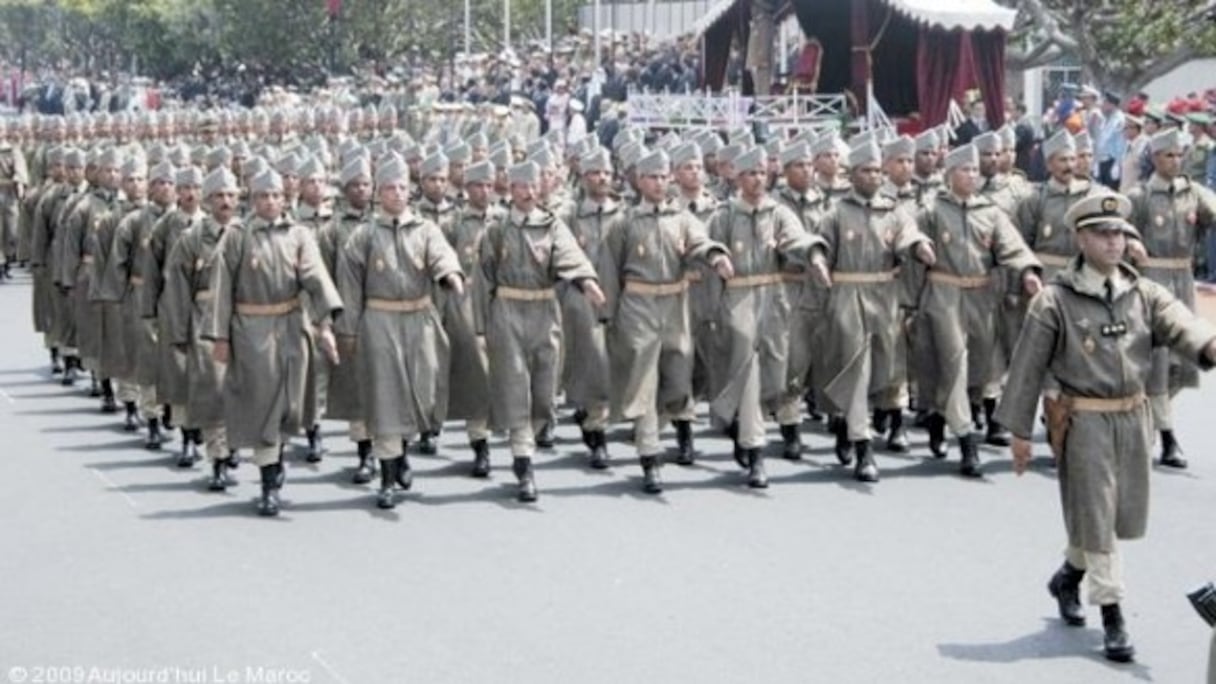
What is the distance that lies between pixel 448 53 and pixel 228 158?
1509 inches

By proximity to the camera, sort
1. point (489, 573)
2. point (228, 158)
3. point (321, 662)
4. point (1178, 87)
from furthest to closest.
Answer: point (1178, 87), point (228, 158), point (489, 573), point (321, 662)

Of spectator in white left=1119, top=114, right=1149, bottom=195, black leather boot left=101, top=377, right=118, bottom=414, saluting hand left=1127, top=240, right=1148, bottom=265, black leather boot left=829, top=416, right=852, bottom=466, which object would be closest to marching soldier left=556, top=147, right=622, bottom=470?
black leather boot left=829, top=416, right=852, bottom=466

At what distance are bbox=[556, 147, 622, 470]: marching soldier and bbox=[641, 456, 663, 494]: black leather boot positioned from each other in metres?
0.80

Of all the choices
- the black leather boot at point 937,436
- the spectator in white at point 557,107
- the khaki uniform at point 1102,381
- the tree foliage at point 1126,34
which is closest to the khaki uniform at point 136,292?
the black leather boot at point 937,436

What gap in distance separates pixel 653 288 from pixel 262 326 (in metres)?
2.36

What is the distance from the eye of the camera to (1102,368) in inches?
377

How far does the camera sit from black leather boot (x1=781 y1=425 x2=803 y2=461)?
14.4 meters

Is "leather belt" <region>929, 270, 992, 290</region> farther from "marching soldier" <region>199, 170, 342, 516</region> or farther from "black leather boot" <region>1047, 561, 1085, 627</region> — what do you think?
"black leather boot" <region>1047, 561, 1085, 627</region>

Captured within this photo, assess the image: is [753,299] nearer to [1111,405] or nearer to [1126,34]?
[1111,405]

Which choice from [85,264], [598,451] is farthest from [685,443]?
[85,264]

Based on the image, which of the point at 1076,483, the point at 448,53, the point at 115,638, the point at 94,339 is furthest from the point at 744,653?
the point at 448,53

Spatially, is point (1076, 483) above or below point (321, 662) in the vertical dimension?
above

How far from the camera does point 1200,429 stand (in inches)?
604

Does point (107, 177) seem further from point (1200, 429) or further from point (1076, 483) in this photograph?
point (1076, 483)
